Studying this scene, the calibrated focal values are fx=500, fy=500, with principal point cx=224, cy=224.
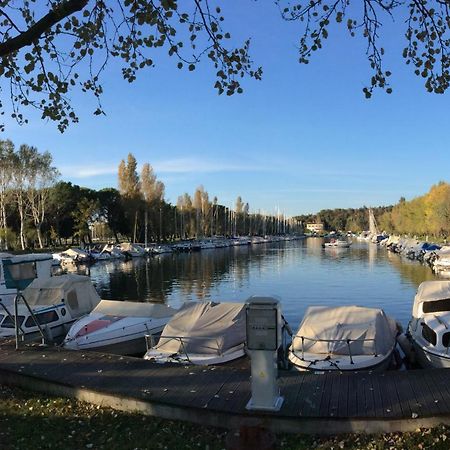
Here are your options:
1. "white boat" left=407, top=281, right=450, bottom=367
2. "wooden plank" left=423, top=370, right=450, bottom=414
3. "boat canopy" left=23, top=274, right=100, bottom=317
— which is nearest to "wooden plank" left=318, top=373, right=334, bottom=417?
"wooden plank" left=423, top=370, right=450, bottom=414

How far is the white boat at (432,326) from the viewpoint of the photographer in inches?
598

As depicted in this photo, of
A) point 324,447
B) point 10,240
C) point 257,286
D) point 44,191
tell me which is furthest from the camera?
point 44,191

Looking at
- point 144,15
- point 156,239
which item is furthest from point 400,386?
point 156,239

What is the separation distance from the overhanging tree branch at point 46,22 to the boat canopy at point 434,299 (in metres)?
16.2

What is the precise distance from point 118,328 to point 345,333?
9.20m

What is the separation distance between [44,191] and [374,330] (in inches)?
3302

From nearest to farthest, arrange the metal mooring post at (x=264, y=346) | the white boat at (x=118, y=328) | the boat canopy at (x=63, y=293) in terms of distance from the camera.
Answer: the metal mooring post at (x=264, y=346) < the white boat at (x=118, y=328) < the boat canopy at (x=63, y=293)

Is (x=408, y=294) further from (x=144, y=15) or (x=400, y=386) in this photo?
(x=144, y=15)

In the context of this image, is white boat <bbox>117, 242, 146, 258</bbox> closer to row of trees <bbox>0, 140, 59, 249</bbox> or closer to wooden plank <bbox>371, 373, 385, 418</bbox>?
row of trees <bbox>0, 140, 59, 249</bbox>

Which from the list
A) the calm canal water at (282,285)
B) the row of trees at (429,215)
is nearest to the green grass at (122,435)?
the calm canal water at (282,285)

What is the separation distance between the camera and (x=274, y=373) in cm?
890

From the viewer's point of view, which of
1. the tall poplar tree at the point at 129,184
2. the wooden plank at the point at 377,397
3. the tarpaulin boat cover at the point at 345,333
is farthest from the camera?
the tall poplar tree at the point at 129,184

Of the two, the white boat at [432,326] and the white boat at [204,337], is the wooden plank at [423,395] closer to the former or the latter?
the white boat at [432,326]

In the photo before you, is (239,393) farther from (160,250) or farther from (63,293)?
(160,250)
